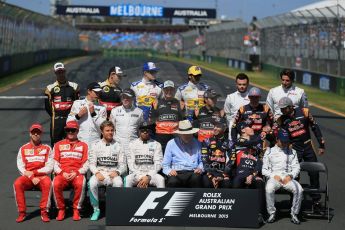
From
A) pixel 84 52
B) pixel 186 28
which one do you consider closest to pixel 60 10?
pixel 84 52

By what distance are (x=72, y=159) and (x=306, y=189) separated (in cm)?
343

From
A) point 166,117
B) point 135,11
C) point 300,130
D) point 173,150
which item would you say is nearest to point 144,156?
point 173,150

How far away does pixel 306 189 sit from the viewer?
10.6 metres

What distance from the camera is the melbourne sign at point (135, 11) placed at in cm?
10862

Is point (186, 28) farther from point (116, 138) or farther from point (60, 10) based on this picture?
point (116, 138)

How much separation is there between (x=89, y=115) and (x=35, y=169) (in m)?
1.42

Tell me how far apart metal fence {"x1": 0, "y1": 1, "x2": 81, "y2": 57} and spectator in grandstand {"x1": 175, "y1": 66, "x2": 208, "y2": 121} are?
28.0m

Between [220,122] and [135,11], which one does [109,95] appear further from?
[135,11]

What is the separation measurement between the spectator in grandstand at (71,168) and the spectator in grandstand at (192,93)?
2.42 m

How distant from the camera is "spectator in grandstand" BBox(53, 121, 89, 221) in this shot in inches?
404

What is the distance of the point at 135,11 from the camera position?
368 ft

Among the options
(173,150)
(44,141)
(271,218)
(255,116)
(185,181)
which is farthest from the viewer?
(44,141)

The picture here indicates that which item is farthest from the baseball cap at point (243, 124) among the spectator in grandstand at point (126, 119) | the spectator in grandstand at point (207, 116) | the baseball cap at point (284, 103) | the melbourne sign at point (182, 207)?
the spectator in grandstand at point (126, 119)

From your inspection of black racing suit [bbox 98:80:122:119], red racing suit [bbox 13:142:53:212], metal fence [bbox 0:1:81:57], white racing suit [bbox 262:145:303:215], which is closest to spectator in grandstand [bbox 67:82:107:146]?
black racing suit [bbox 98:80:122:119]
